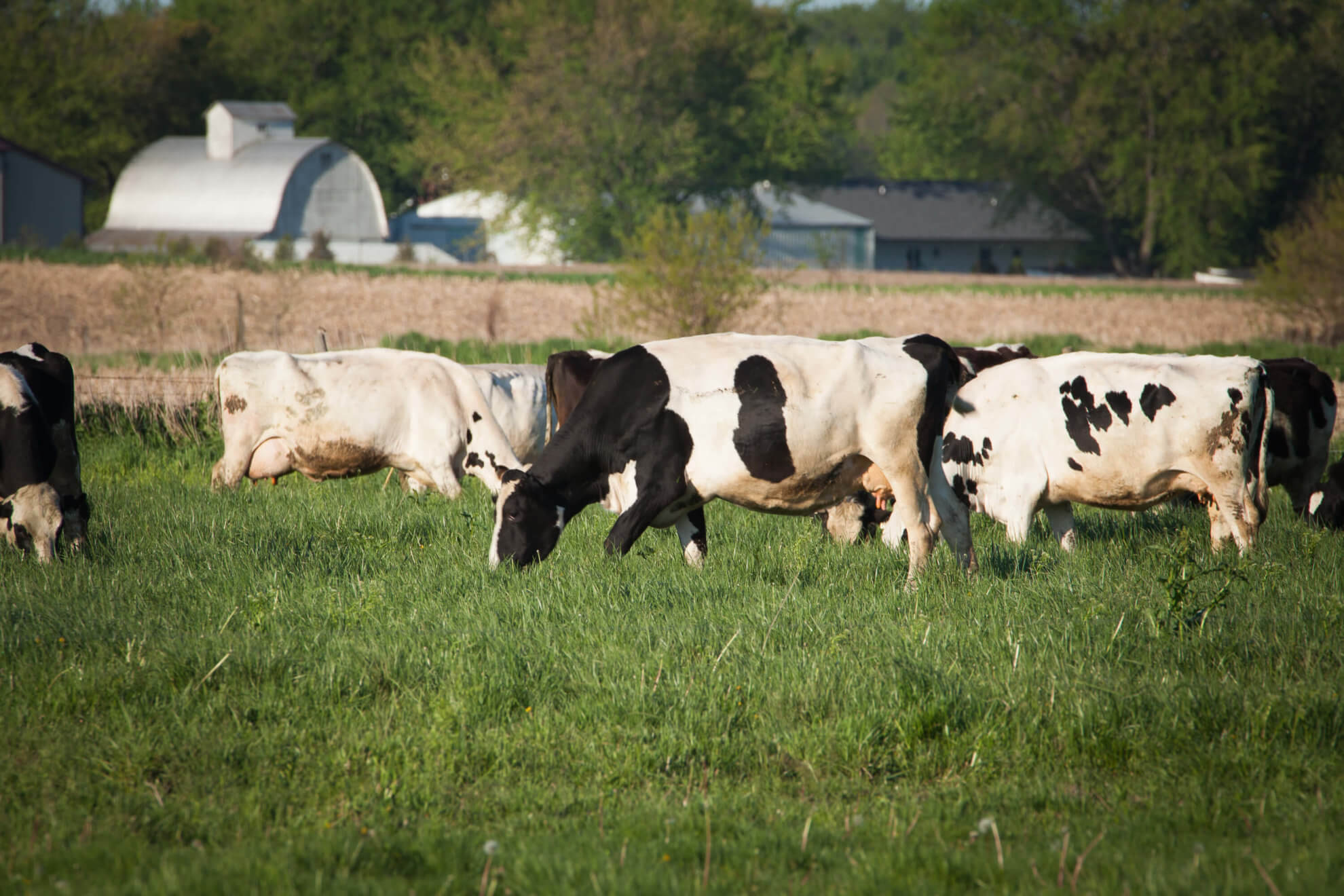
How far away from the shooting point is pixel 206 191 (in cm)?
6338

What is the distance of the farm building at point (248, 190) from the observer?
62062 millimetres

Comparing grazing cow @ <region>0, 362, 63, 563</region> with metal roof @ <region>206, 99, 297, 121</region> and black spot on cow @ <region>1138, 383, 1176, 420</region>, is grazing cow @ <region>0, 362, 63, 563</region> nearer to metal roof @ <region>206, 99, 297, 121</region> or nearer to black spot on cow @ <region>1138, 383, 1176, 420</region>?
black spot on cow @ <region>1138, 383, 1176, 420</region>

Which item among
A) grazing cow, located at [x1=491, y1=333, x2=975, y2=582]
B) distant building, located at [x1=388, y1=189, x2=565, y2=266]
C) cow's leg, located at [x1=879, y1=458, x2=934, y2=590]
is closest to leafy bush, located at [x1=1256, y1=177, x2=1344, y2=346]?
grazing cow, located at [x1=491, y1=333, x2=975, y2=582]

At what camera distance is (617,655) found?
5.87 metres

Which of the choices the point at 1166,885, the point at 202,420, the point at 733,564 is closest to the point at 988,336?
the point at 202,420

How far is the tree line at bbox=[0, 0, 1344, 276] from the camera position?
2498 inches

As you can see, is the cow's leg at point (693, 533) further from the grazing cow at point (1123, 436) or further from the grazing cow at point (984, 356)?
the grazing cow at point (984, 356)

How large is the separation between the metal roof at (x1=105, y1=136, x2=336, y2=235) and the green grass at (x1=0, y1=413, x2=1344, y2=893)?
192ft

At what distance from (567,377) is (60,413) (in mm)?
4124

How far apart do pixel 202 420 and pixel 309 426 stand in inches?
144

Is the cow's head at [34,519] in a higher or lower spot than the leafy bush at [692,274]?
lower

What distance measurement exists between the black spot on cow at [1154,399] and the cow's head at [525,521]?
14.0 ft

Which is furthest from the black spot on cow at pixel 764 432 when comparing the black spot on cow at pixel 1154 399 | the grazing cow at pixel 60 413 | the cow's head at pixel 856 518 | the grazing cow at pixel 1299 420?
the grazing cow at pixel 1299 420

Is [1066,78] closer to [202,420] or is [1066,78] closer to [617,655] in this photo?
[202,420]
